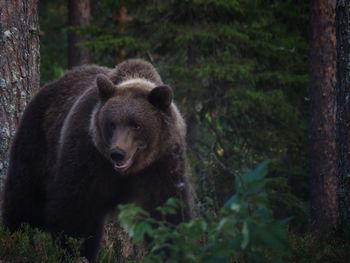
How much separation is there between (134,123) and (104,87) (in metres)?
0.44

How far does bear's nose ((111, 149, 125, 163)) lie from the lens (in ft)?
21.2

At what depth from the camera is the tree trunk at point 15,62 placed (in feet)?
27.2

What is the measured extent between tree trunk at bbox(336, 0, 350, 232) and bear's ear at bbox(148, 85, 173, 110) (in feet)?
4.80

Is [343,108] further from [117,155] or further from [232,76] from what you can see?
[232,76]

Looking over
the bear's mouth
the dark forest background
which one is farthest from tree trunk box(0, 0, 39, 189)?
the dark forest background

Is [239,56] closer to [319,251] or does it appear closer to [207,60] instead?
[207,60]

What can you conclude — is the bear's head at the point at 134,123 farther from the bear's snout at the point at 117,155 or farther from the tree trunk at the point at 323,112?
the tree trunk at the point at 323,112

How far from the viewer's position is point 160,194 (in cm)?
683

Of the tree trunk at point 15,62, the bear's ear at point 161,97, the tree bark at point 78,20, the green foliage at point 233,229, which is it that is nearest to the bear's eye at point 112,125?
the bear's ear at point 161,97

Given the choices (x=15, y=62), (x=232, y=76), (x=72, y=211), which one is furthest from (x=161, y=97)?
(x=232, y=76)

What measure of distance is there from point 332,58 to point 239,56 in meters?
1.94

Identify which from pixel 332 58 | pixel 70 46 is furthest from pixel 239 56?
pixel 70 46

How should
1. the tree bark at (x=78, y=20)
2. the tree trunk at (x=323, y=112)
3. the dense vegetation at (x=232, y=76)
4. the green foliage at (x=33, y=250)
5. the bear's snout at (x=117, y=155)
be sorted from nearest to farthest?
the green foliage at (x=33, y=250) → the bear's snout at (x=117, y=155) → the tree trunk at (x=323, y=112) → the dense vegetation at (x=232, y=76) → the tree bark at (x=78, y=20)

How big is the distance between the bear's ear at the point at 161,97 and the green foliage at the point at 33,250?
143 cm
